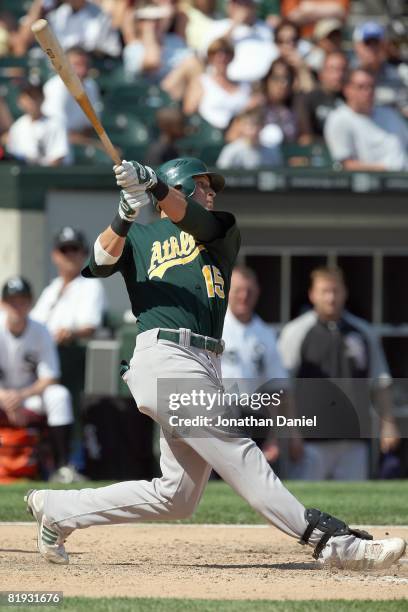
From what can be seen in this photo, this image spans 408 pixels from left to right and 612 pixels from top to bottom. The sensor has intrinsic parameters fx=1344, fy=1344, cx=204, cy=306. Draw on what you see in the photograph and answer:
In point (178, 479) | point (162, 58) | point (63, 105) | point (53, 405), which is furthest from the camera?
point (162, 58)

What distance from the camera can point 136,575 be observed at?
5.11 m

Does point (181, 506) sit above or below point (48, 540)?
above

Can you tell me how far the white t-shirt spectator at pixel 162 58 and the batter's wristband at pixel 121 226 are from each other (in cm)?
771

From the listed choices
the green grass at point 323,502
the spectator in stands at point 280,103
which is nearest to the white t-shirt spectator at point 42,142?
the spectator in stands at point 280,103

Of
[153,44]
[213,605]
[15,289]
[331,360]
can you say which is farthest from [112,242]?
[153,44]

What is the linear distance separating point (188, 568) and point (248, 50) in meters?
8.03

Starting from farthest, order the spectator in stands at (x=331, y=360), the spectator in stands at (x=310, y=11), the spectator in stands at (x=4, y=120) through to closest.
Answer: the spectator in stands at (x=310, y=11) < the spectator in stands at (x=4, y=120) < the spectator in stands at (x=331, y=360)

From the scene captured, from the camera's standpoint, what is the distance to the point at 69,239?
32.4ft

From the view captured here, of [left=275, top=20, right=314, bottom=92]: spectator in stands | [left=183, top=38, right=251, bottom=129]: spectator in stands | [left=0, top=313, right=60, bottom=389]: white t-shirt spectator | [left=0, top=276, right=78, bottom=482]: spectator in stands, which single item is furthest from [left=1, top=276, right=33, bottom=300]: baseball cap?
[left=275, top=20, right=314, bottom=92]: spectator in stands

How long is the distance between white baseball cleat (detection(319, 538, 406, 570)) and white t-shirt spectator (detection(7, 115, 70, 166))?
6561 mm

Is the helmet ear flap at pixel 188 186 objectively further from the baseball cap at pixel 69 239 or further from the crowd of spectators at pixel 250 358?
the baseball cap at pixel 69 239

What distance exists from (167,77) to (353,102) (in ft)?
5.95

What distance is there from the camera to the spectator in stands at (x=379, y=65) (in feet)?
41.7

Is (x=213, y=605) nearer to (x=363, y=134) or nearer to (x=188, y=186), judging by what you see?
(x=188, y=186)
